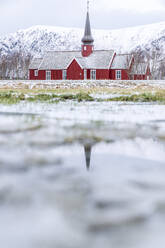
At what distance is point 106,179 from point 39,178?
0.53 meters

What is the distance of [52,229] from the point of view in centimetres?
184

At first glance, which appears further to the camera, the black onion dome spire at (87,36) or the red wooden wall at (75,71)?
the black onion dome spire at (87,36)

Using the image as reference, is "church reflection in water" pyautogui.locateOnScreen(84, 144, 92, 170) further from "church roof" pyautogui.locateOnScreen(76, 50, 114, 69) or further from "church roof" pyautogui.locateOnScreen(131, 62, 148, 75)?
"church roof" pyautogui.locateOnScreen(131, 62, 148, 75)

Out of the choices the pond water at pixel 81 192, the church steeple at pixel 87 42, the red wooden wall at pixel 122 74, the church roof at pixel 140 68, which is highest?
the church steeple at pixel 87 42

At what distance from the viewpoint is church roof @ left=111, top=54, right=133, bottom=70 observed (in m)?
51.3

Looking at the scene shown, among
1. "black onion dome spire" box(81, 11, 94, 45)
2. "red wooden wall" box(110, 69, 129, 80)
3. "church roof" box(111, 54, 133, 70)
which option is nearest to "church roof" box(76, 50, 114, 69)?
"church roof" box(111, 54, 133, 70)

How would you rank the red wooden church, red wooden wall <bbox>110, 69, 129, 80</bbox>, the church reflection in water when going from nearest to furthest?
1. the church reflection in water
2. the red wooden church
3. red wooden wall <bbox>110, 69, 129, 80</bbox>

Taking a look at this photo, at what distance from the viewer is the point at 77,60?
169 feet

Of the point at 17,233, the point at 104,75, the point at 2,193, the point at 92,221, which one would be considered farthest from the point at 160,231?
the point at 104,75

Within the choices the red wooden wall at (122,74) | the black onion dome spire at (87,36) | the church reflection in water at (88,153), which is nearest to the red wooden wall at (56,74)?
the red wooden wall at (122,74)

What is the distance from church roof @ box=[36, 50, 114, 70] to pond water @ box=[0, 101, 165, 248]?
48350 mm

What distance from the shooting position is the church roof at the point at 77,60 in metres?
52.1

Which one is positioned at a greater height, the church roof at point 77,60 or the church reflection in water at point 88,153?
the church roof at point 77,60

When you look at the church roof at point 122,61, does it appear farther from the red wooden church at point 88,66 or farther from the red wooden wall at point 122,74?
the red wooden wall at point 122,74
